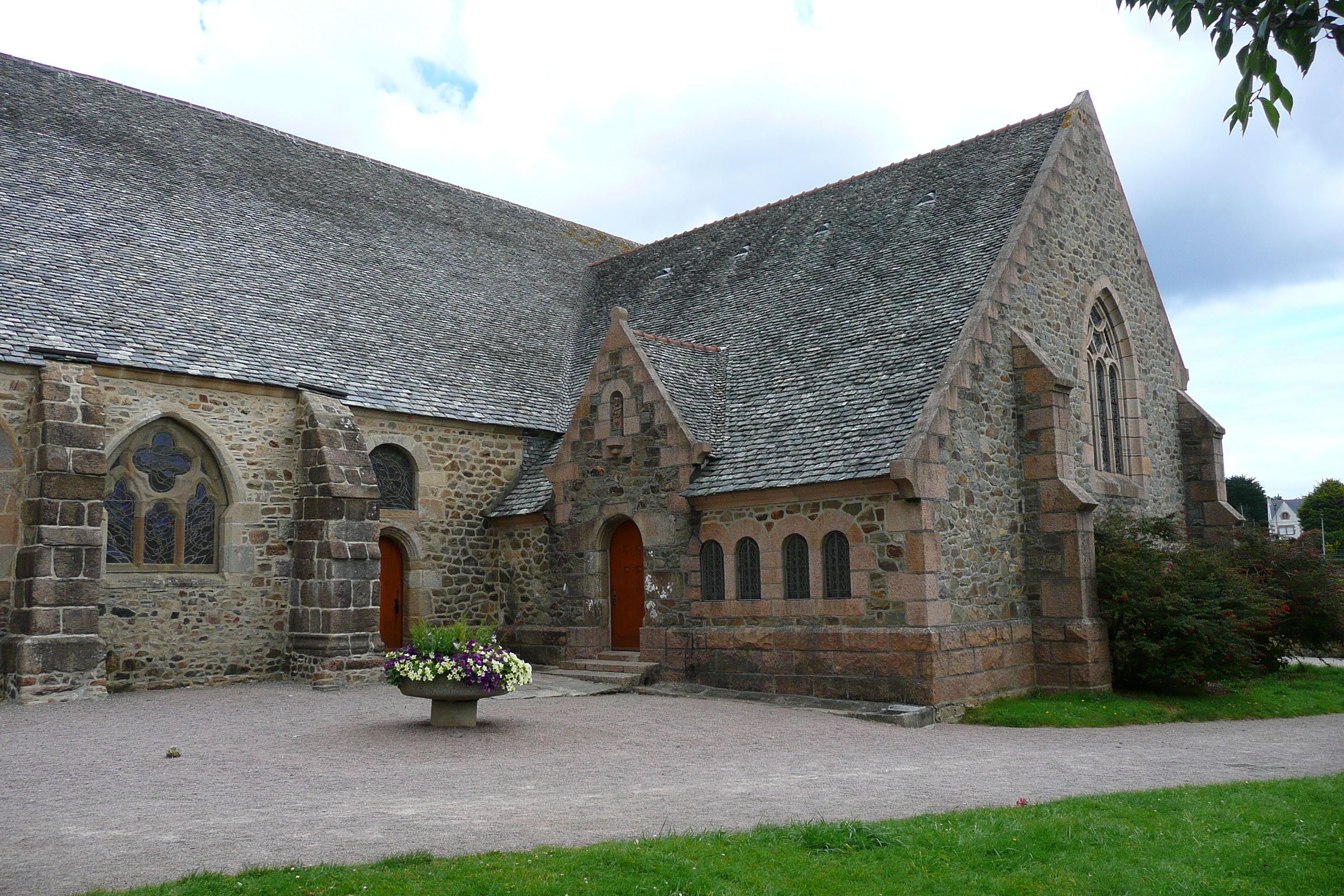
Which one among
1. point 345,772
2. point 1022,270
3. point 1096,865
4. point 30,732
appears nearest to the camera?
point 1096,865

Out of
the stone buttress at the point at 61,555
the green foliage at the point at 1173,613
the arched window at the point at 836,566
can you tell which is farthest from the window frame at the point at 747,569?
the stone buttress at the point at 61,555

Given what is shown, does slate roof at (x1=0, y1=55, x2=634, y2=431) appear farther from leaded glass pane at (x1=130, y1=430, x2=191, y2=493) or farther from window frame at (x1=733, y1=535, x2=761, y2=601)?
window frame at (x1=733, y1=535, x2=761, y2=601)

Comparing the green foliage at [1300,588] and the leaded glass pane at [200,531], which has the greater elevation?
the leaded glass pane at [200,531]

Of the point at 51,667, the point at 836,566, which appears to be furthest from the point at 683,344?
the point at 51,667

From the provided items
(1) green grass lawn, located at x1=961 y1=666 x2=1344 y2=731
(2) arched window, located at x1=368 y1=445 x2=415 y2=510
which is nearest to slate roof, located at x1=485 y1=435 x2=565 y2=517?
(2) arched window, located at x1=368 y1=445 x2=415 y2=510

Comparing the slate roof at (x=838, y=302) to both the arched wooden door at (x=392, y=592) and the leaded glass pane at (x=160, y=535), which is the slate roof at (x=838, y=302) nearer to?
the arched wooden door at (x=392, y=592)

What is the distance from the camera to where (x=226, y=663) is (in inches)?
658

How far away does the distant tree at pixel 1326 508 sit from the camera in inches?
2746

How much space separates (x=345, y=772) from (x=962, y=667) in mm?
8320

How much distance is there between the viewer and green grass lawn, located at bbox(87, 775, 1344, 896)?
5590mm

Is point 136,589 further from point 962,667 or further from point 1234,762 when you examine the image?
point 1234,762

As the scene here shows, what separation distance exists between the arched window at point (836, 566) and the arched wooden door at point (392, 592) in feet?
28.8

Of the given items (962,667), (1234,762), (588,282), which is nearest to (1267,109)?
(1234,762)

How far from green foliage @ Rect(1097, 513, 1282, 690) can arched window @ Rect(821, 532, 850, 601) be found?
407 centimetres
